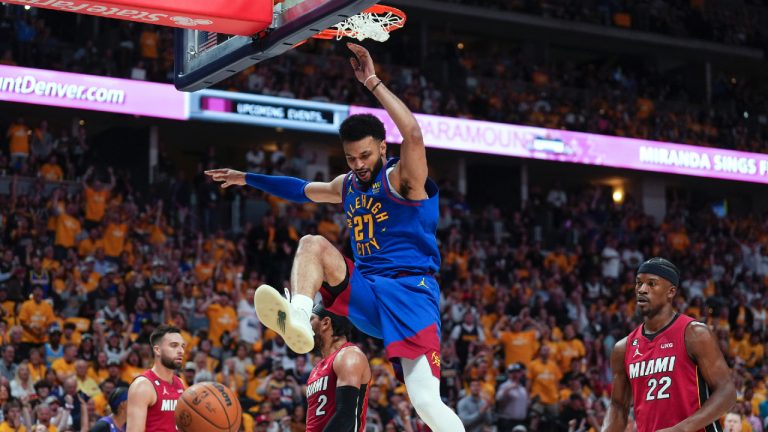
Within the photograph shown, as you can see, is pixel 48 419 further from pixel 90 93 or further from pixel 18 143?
pixel 90 93

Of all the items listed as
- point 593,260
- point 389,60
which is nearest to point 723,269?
point 593,260

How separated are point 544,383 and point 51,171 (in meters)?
10.1

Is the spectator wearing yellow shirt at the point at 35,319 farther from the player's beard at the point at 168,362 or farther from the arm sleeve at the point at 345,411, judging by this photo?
the arm sleeve at the point at 345,411

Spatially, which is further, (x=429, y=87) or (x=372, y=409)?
(x=429, y=87)

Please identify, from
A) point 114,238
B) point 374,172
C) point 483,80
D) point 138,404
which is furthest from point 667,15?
point 374,172

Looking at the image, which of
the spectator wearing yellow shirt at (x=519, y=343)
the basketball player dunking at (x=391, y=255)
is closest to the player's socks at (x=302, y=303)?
the basketball player dunking at (x=391, y=255)

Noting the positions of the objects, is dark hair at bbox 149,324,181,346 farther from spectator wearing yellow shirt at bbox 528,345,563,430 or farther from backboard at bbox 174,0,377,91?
spectator wearing yellow shirt at bbox 528,345,563,430

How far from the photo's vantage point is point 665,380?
6.79 meters

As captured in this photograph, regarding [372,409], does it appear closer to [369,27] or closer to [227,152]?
[369,27]

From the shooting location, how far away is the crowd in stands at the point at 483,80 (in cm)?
2267

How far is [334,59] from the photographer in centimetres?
2727

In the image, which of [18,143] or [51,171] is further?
[18,143]

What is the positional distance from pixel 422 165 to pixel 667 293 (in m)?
1.97

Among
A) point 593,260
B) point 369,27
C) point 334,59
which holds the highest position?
point 334,59
